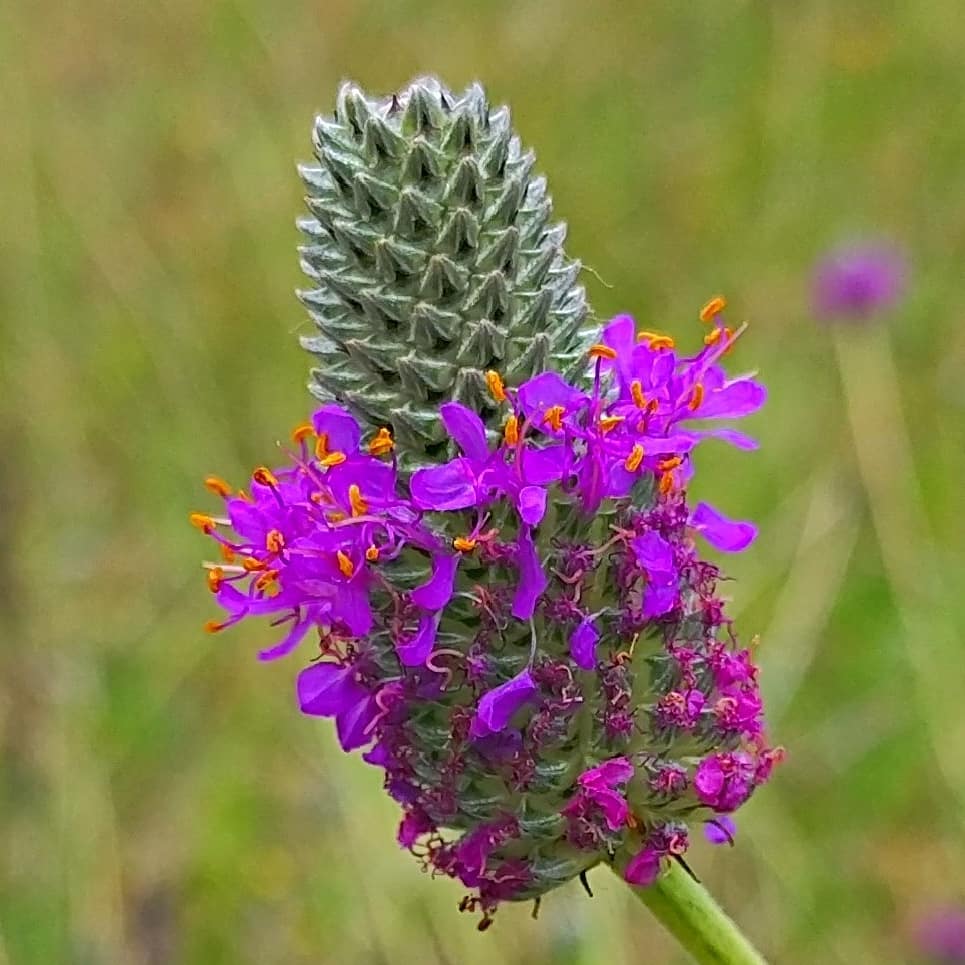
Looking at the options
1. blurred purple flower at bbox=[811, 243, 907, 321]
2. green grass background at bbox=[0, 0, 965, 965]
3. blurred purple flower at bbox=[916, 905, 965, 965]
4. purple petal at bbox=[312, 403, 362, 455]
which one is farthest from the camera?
blurred purple flower at bbox=[811, 243, 907, 321]

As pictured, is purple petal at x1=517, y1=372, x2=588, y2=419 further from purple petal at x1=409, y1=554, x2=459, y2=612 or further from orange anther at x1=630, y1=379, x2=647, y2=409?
purple petal at x1=409, y1=554, x2=459, y2=612

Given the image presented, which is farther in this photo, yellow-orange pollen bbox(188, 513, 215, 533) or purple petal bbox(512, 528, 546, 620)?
yellow-orange pollen bbox(188, 513, 215, 533)

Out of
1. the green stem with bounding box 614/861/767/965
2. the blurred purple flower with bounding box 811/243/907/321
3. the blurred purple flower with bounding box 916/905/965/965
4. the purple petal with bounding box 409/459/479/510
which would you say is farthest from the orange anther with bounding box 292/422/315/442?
the blurred purple flower with bounding box 811/243/907/321

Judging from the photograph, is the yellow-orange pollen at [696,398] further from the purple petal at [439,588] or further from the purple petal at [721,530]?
the purple petal at [439,588]

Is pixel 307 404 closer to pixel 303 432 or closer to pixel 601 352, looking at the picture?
pixel 303 432

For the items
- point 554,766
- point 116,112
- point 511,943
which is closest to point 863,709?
point 511,943

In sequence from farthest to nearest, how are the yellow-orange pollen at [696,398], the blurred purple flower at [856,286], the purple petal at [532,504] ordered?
1. the blurred purple flower at [856,286]
2. the yellow-orange pollen at [696,398]
3. the purple petal at [532,504]

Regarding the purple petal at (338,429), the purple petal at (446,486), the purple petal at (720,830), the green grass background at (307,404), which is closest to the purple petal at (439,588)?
the purple petal at (446,486)
